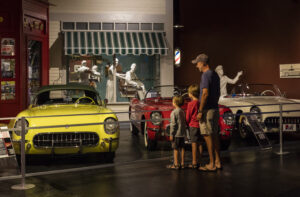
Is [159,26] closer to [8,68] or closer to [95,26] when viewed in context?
[95,26]

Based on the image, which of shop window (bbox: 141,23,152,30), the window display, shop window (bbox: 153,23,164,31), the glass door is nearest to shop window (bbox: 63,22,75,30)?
the window display

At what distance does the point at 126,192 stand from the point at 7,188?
162 cm

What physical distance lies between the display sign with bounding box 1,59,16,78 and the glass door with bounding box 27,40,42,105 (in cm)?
76

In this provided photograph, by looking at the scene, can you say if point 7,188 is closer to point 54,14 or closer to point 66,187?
point 66,187

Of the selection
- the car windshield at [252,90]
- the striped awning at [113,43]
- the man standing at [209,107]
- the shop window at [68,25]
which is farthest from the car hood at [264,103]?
the shop window at [68,25]

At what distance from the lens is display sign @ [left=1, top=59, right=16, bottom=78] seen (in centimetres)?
1147

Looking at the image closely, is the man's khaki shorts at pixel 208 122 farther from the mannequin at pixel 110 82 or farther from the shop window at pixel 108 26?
the shop window at pixel 108 26

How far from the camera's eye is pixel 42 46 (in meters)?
13.2

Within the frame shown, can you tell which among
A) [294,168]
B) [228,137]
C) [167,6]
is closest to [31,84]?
[167,6]

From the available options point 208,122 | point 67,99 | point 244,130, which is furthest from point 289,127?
point 67,99

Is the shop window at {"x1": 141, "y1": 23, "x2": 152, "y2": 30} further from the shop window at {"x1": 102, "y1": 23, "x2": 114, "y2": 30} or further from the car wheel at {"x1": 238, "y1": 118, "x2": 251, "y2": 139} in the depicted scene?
the car wheel at {"x1": 238, "y1": 118, "x2": 251, "y2": 139}

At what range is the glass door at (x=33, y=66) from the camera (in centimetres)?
1256

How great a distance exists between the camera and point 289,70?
1263 cm

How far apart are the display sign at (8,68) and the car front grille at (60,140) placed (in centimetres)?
564
